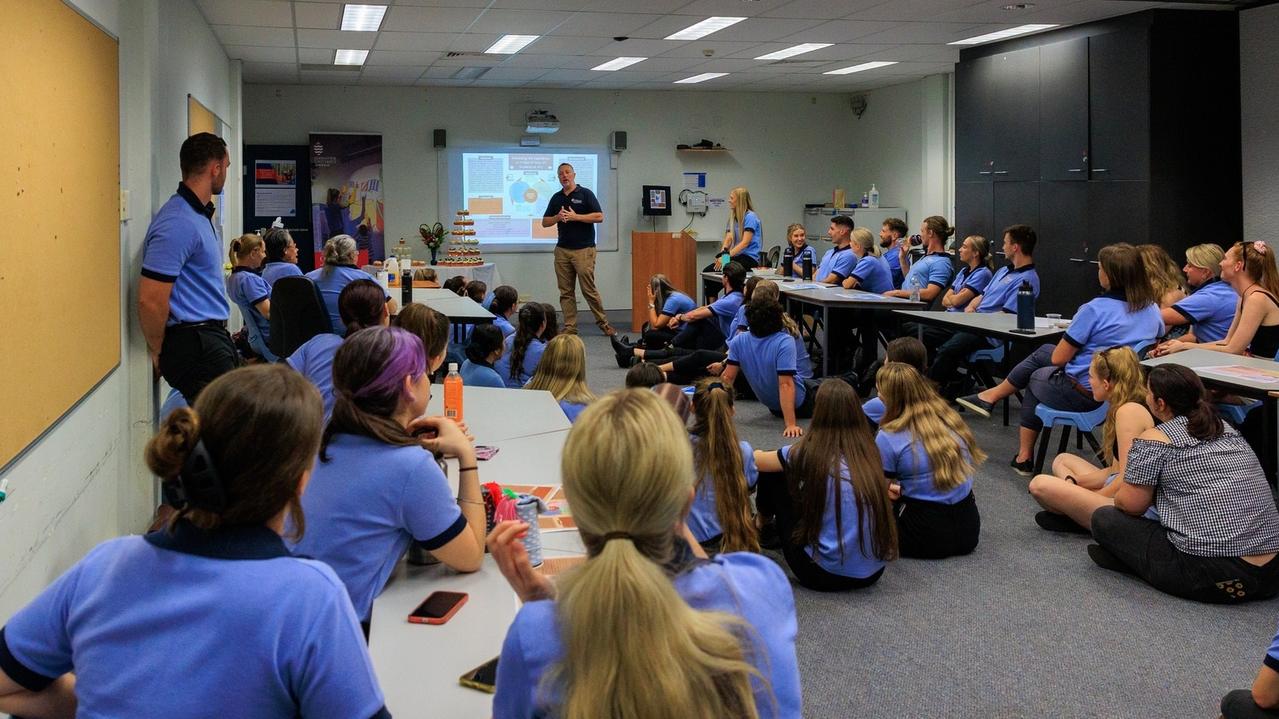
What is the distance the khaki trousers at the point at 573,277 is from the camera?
11.2 metres

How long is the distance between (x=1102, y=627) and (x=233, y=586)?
10.6 ft

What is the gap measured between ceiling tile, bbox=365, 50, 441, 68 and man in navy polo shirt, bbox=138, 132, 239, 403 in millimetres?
5941

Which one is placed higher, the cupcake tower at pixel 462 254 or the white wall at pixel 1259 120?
the white wall at pixel 1259 120

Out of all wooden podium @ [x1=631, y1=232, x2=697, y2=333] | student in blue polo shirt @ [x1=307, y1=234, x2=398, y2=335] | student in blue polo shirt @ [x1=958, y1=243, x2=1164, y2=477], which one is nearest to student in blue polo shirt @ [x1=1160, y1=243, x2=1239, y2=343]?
student in blue polo shirt @ [x1=958, y1=243, x2=1164, y2=477]

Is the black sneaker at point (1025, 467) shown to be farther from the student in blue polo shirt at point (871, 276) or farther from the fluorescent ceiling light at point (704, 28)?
the fluorescent ceiling light at point (704, 28)

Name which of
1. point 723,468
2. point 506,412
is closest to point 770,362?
point 506,412

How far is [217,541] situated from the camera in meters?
1.35

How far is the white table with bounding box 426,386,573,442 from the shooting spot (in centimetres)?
367

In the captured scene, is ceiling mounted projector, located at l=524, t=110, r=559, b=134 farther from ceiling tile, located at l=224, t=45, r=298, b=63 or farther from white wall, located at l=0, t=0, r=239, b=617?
white wall, located at l=0, t=0, r=239, b=617

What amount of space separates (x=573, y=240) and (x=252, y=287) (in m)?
5.16

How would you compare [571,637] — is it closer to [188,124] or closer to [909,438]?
[909,438]

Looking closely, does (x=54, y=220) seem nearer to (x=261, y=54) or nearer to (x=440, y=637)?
(x=440, y=637)

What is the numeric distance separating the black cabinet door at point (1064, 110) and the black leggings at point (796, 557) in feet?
18.2

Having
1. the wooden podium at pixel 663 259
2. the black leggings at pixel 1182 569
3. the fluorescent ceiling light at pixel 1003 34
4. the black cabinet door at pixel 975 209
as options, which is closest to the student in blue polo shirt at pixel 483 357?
the black leggings at pixel 1182 569
